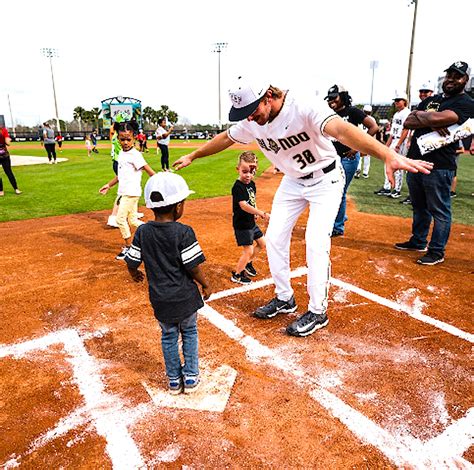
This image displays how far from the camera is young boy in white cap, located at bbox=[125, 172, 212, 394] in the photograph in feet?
8.38

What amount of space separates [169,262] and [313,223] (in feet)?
5.08

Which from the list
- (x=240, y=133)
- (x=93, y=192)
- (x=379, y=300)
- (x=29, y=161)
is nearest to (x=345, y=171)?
(x=379, y=300)

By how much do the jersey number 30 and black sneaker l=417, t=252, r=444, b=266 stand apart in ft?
9.69

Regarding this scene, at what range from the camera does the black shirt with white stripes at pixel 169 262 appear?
8.41 ft

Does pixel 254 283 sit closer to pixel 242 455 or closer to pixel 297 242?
pixel 297 242

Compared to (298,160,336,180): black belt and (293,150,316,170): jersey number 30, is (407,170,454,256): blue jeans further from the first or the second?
(293,150,316,170): jersey number 30

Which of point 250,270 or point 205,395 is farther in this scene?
point 250,270

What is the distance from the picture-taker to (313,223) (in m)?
3.57

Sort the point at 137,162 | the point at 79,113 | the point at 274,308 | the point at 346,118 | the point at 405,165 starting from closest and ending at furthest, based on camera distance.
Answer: the point at 405,165 < the point at 274,308 < the point at 137,162 < the point at 346,118 < the point at 79,113

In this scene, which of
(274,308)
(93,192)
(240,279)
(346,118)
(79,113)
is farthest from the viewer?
(79,113)

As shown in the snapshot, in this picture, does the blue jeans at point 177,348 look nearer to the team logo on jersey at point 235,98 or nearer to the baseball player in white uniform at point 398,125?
the team logo on jersey at point 235,98

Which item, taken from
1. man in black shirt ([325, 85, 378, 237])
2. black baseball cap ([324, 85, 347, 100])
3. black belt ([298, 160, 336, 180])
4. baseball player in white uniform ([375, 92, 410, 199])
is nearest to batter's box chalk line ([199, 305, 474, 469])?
black belt ([298, 160, 336, 180])

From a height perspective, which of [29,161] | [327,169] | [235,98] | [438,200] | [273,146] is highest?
[235,98]

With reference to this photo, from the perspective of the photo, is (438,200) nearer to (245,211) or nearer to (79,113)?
(245,211)
